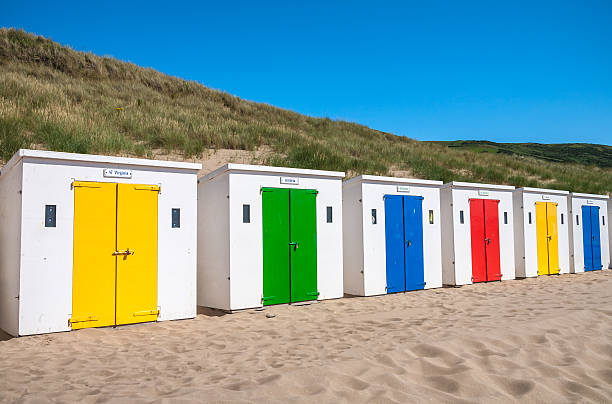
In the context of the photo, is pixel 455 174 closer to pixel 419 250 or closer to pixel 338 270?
pixel 419 250

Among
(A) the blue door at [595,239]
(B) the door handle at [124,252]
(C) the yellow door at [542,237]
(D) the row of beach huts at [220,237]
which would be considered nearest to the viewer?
(D) the row of beach huts at [220,237]

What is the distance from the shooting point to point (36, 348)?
6.02m

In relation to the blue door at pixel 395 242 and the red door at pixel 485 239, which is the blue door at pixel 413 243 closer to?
the blue door at pixel 395 242

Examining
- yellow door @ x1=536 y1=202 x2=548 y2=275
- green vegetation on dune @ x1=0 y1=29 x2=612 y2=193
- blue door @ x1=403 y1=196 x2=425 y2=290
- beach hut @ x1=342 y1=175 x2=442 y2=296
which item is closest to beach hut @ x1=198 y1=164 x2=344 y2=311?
beach hut @ x1=342 y1=175 x2=442 y2=296

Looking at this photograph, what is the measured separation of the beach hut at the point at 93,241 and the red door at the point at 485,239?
25.3ft

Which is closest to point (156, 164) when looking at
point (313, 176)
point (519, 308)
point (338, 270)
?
point (313, 176)

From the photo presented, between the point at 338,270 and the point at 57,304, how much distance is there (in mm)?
5358

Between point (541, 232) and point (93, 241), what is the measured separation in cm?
1248

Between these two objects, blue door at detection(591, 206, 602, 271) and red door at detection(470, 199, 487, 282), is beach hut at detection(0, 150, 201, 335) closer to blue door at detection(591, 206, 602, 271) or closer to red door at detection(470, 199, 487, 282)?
red door at detection(470, 199, 487, 282)

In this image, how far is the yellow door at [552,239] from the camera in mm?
13875

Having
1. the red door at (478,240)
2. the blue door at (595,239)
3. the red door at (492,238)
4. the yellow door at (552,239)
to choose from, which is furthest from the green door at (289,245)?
the blue door at (595,239)

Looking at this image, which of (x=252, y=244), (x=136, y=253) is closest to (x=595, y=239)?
(x=252, y=244)

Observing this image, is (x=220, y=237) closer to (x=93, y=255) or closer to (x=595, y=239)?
(x=93, y=255)

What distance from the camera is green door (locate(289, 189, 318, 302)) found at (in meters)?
9.08
